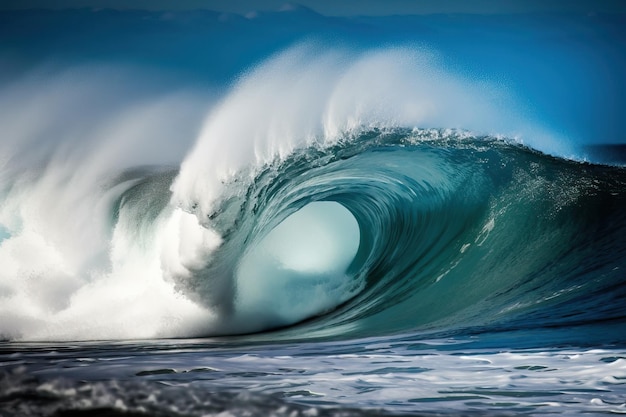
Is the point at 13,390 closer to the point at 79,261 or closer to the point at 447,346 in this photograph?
the point at 447,346

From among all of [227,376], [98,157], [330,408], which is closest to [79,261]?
[98,157]

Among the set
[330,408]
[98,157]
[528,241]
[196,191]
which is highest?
→ [98,157]

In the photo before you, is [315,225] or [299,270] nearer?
[299,270]
